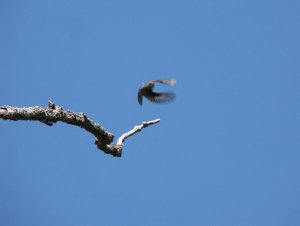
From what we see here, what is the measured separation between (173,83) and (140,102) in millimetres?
1038

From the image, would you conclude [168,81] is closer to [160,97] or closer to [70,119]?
[160,97]

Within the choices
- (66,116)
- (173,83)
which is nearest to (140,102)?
(173,83)

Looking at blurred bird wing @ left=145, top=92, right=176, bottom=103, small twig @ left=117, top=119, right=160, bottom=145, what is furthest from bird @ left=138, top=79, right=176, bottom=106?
small twig @ left=117, top=119, right=160, bottom=145

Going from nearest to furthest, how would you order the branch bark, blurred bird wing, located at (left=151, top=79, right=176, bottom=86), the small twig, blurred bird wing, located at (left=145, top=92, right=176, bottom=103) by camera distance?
the branch bark < the small twig < blurred bird wing, located at (left=151, top=79, right=176, bottom=86) < blurred bird wing, located at (left=145, top=92, right=176, bottom=103)

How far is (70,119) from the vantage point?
462cm

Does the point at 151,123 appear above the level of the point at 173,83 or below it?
below

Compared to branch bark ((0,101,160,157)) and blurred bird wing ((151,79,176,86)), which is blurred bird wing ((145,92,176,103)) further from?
branch bark ((0,101,160,157))

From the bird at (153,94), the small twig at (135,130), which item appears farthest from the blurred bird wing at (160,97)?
the small twig at (135,130)

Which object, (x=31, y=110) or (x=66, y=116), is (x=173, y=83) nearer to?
(x=66, y=116)

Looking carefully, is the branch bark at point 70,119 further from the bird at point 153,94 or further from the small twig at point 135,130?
the bird at point 153,94

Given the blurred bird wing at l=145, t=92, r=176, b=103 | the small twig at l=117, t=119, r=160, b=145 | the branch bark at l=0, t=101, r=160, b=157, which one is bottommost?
the branch bark at l=0, t=101, r=160, b=157

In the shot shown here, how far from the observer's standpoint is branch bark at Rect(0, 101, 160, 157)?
4.10 metres

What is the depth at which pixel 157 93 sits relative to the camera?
6.32 m

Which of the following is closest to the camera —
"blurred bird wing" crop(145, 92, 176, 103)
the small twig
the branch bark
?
the branch bark
